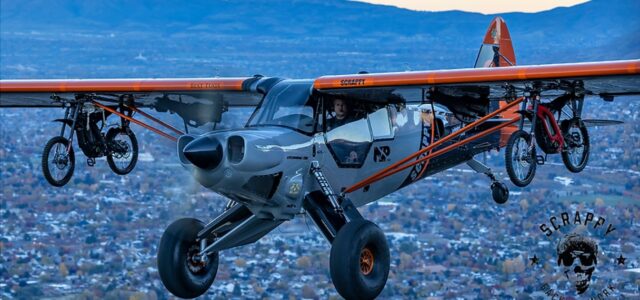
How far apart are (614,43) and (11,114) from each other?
54.1 meters

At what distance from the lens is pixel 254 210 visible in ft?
70.0

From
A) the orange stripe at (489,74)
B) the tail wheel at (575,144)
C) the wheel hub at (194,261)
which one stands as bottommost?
the wheel hub at (194,261)

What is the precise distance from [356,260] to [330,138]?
6.44 ft

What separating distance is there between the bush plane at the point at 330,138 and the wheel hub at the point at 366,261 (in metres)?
0.02

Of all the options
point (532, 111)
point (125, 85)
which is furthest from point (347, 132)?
point (125, 85)

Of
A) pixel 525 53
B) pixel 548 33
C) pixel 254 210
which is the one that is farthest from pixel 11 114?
pixel 254 210

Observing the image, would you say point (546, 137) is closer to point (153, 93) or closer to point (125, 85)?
point (153, 93)

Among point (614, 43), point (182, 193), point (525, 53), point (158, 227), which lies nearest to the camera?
point (182, 193)

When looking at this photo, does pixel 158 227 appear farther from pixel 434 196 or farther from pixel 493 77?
pixel 493 77

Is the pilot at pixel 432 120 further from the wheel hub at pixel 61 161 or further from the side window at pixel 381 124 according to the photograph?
the wheel hub at pixel 61 161

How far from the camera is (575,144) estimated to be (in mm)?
22344

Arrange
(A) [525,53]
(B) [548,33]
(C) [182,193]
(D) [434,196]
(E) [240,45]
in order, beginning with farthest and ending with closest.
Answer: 1. (E) [240,45]
2. (B) [548,33]
3. (A) [525,53]
4. (D) [434,196]
5. (C) [182,193]

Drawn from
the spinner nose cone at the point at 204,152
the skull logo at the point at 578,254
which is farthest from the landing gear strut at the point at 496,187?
the spinner nose cone at the point at 204,152

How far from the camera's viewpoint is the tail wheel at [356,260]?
20.8m
